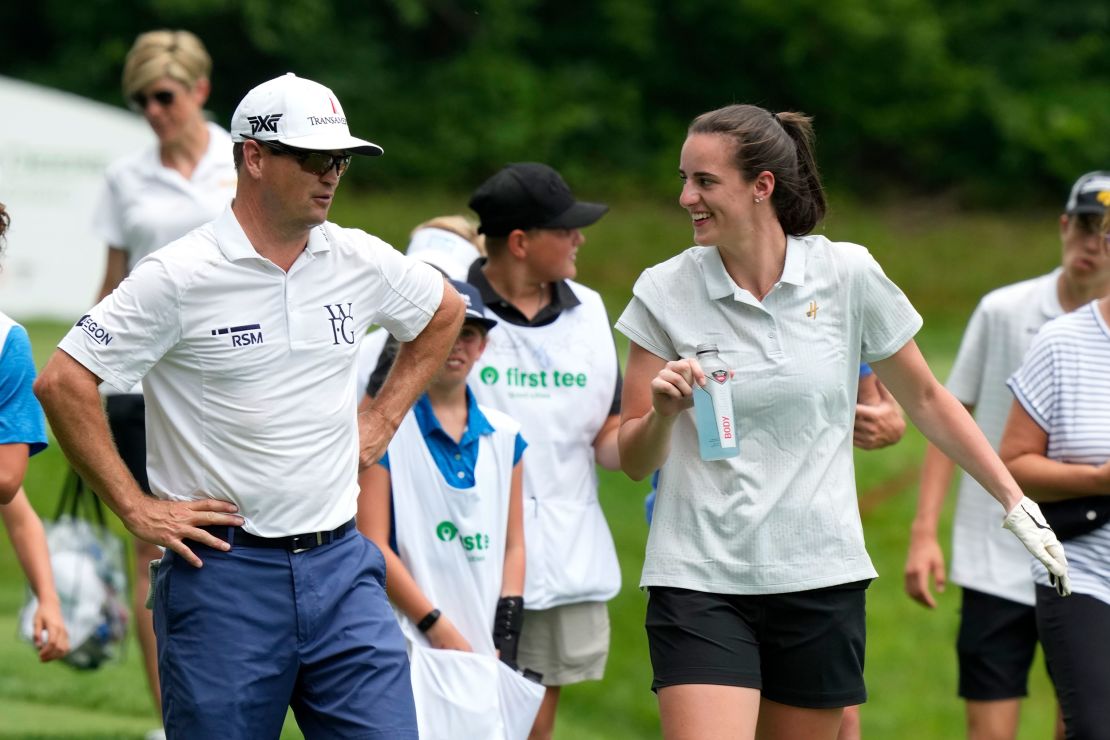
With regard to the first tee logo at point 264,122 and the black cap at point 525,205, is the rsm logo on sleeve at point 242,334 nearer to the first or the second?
the first tee logo at point 264,122

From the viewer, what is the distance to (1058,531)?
5.08m

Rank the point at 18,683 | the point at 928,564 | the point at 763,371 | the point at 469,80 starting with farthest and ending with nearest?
the point at 469,80
the point at 18,683
the point at 928,564
the point at 763,371

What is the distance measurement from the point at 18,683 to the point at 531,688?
399cm

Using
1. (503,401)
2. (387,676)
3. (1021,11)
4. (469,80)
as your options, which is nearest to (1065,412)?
(503,401)

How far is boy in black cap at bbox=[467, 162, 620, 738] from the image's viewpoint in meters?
5.56

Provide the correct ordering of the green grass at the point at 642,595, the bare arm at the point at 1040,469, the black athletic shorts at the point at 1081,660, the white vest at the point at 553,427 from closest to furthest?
the black athletic shorts at the point at 1081,660, the bare arm at the point at 1040,469, the white vest at the point at 553,427, the green grass at the point at 642,595

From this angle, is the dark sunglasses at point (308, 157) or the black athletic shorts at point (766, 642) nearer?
the dark sunglasses at point (308, 157)

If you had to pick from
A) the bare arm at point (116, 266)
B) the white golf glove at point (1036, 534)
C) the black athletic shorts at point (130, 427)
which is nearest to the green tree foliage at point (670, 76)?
the bare arm at point (116, 266)

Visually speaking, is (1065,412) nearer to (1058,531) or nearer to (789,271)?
(1058,531)

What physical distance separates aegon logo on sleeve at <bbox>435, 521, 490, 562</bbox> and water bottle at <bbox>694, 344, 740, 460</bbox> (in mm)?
1153

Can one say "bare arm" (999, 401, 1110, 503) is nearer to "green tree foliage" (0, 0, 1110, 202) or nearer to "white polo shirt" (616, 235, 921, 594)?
"white polo shirt" (616, 235, 921, 594)

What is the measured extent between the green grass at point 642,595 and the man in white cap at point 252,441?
181 cm

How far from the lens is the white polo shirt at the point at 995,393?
6141 millimetres

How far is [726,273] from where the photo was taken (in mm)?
4422
